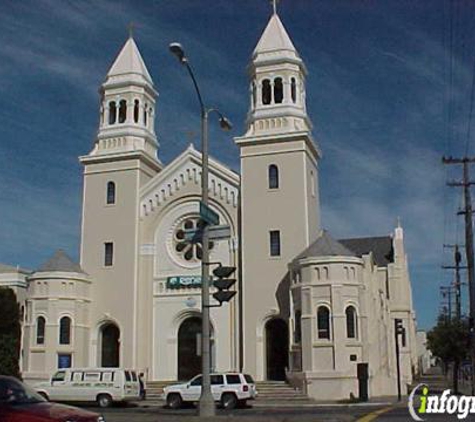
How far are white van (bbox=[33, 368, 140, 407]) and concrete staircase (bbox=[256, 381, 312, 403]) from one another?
22.0 feet

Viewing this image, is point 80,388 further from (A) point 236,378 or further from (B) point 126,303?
(B) point 126,303

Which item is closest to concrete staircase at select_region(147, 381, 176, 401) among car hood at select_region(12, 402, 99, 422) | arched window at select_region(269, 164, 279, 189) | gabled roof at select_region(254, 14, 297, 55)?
arched window at select_region(269, 164, 279, 189)

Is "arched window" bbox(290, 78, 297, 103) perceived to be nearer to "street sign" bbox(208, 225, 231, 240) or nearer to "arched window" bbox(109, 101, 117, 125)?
"arched window" bbox(109, 101, 117, 125)

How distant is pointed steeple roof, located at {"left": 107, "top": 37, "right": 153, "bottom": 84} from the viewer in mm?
48719

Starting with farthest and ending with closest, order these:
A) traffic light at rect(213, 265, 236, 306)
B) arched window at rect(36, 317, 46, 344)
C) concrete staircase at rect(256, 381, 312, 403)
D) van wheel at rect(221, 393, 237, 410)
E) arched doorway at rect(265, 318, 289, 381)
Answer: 1. arched window at rect(36, 317, 46, 344)
2. arched doorway at rect(265, 318, 289, 381)
3. concrete staircase at rect(256, 381, 312, 403)
4. van wheel at rect(221, 393, 237, 410)
5. traffic light at rect(213, 265, 236, 306)

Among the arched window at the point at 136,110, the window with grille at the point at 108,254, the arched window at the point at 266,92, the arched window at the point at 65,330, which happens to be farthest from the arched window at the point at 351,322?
the arched window at the point at 136,110

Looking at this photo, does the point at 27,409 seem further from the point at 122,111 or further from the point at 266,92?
the point at 122,111

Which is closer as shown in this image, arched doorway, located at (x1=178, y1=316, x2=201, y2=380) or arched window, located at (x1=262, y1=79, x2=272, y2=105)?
arched doorway, located at (x1=178, y1=316, x2=201, y2=380)

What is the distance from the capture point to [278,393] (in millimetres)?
37688

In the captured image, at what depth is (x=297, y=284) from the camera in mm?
39344

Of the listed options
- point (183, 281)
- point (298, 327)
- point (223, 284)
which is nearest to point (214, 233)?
point (223, 284)

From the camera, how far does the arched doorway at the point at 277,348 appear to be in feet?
135

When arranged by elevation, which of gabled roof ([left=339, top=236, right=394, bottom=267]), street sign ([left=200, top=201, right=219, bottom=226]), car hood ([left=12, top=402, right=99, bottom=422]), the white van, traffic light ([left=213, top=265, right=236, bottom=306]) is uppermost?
gabled roof ([left=339, top=236, right=394, bottom=267])

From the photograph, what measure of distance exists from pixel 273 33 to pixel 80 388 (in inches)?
974
